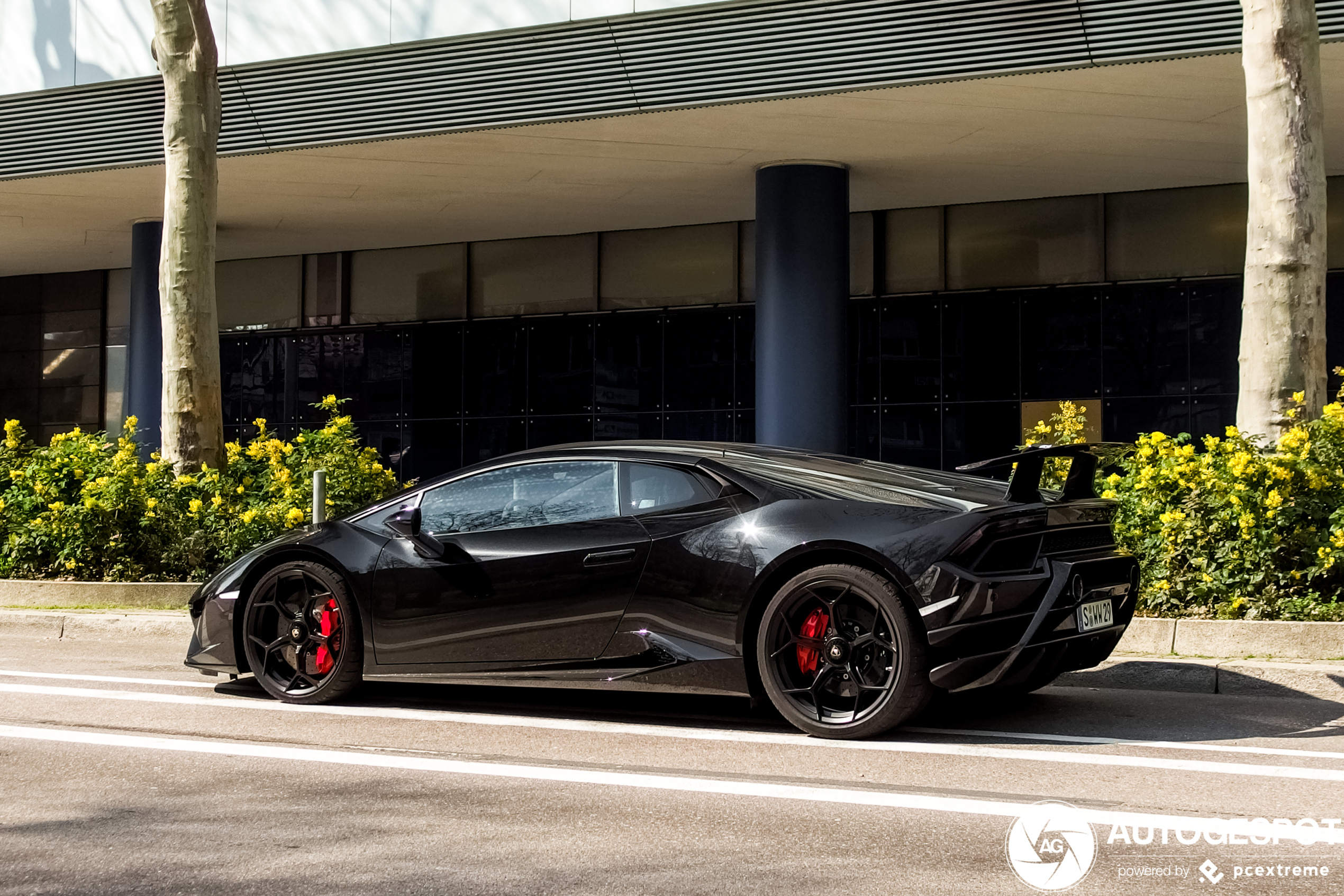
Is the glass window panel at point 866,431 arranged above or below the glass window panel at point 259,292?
below

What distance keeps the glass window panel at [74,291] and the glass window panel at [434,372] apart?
687 cm

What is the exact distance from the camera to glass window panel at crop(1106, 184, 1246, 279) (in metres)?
18.3

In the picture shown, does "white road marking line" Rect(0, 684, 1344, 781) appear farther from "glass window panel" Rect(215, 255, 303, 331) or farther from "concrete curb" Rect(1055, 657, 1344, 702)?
"glass window panel" Rect(215, 255, 303, 331)

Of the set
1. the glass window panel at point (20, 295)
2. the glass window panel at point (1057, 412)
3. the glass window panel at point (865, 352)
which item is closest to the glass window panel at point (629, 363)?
the glass window panel at point (865, 352)

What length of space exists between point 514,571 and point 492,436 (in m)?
16.1

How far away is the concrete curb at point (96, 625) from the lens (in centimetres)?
997

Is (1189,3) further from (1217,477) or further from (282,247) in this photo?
(282,247)

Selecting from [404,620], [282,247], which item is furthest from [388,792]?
[282,247]

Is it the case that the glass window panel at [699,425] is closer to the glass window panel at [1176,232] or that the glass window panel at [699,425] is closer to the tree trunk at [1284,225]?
the glass window panel at [1176,232]

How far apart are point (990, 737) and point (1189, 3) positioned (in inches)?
352

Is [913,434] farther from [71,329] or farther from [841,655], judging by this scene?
[71,329]

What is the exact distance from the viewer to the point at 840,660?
5.71 metres

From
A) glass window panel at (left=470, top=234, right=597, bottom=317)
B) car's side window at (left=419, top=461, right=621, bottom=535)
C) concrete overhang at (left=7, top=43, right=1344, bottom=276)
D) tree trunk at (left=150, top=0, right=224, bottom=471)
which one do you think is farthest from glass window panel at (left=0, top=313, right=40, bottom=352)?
car's side window at (left=419, top=461, right=621, bottom=535)

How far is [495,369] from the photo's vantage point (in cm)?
2236
